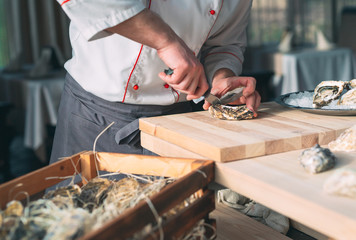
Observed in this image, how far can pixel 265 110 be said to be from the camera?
1248 millimetres

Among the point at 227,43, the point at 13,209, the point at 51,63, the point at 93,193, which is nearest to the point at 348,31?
the point at 51,63

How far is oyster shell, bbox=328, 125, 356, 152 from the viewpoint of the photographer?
3.02ft

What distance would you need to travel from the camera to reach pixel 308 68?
14.6 ft

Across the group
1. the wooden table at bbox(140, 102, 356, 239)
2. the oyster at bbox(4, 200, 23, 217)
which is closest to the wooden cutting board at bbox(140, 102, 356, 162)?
the wooden table at bbox(140, 102, 356, 239)

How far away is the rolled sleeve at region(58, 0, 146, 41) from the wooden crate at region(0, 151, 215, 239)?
0.92 ft

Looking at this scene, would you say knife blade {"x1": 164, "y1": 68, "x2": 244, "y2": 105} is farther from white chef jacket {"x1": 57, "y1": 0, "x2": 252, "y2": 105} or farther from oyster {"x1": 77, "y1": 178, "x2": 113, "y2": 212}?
oyster {"x1": 77, "y1": 178, "x2": 113, "y2": 212}

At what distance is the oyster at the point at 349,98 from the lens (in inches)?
44.4

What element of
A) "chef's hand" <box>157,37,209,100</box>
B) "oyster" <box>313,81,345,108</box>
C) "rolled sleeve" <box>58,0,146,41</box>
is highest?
"rolled sleeve" <box>58,0,146,41</box>

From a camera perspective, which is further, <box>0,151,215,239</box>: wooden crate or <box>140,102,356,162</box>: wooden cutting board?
<box>140,102,356,162</box>: wooden cutting board

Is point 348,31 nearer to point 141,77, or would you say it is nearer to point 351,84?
point 351,84

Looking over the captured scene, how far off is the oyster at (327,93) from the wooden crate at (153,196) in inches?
16.8

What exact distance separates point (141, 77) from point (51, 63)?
2.89 meters

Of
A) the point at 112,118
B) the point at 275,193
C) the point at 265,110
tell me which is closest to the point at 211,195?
the point at 275,193

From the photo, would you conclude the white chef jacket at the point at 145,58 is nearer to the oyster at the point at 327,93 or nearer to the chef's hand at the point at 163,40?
the chef's hand at the point at 163,40
